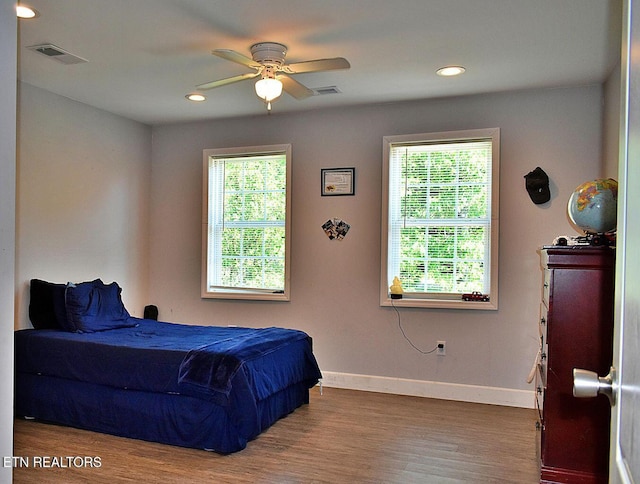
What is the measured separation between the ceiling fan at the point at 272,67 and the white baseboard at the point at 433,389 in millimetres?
2607

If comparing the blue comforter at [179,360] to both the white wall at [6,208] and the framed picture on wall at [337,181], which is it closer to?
the framed picture on wall at [337,181]

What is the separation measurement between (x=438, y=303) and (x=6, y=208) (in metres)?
3.63

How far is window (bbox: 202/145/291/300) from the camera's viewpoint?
17.8 ft

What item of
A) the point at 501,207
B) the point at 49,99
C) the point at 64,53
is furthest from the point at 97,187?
the point at 501,207

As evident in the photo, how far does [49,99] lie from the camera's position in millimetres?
4656

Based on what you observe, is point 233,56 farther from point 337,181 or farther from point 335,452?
point 335,452

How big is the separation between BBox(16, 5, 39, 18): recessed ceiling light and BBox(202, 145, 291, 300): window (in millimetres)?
2570

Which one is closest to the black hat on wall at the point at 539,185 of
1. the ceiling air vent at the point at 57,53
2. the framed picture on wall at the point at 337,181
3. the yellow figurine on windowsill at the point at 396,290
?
the yellow figurine on windowsill at the point at 396,290

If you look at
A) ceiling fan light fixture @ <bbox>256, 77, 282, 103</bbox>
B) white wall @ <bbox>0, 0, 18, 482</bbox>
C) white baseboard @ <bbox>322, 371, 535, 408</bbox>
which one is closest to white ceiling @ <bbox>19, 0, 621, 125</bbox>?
ceiling fan light fixture @ <bbox>256, 77, 282, 103</bbox>

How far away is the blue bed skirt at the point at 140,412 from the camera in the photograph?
3494 millimetres

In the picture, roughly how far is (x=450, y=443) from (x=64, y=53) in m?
3.67

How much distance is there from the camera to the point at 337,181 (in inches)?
203

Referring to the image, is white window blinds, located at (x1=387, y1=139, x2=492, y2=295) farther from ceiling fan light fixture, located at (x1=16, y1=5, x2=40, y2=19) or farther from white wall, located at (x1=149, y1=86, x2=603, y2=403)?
ceiling fan light fixture, located at (x1=16, y1=5, x2=40, y2=19)

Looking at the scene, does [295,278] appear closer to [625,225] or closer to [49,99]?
[49,99]
